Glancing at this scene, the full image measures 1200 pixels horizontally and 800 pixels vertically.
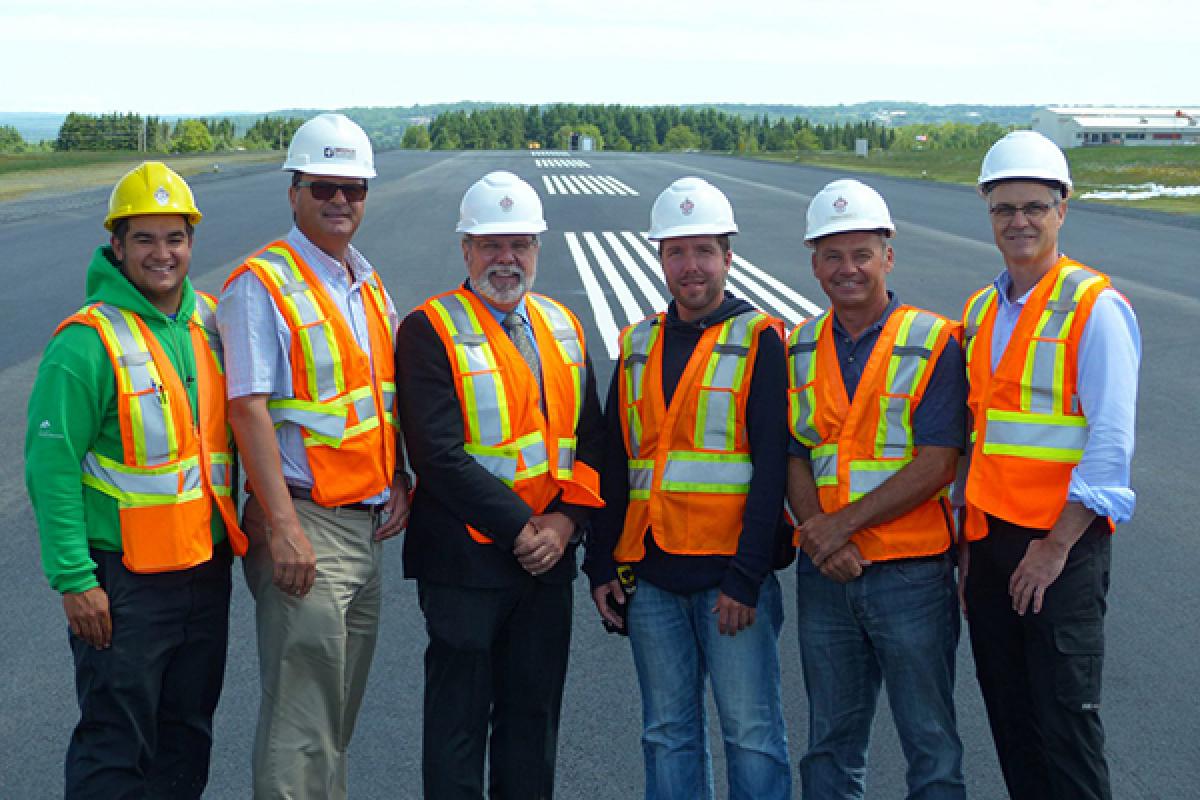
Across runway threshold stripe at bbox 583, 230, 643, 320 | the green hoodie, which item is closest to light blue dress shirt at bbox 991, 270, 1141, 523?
the green hoodie

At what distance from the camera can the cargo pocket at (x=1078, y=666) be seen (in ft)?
11.6

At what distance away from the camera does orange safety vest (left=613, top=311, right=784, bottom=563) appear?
12.6 feet

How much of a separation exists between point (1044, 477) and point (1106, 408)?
0.29 meters

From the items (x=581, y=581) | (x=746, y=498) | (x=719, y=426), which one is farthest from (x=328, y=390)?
(x=581, y=581)

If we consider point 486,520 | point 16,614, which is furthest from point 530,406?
point 16,614

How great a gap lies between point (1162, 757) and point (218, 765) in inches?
145

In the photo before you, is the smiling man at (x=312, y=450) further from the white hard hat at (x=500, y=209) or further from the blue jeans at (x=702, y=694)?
the blue jeans at (x=702, y=694)

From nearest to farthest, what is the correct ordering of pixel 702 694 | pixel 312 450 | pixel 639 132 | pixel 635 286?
1. pixel 312 450
2. pixel 702 694
3. pixel 635 286
4. pixel 639 132

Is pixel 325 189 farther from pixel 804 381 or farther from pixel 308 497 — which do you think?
pixel 804 381

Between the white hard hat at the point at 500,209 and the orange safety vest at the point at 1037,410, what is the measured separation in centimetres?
155

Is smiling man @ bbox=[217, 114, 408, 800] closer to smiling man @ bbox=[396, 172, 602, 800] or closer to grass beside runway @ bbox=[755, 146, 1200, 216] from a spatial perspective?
smiling man @ bbox=[396, 172, 602, 800]

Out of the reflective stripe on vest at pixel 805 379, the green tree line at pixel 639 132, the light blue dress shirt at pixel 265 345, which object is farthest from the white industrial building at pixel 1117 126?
the light blue dress shirt at pixel 265 345

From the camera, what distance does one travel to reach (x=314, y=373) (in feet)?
12.4

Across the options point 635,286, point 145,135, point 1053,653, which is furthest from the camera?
point 145,135
